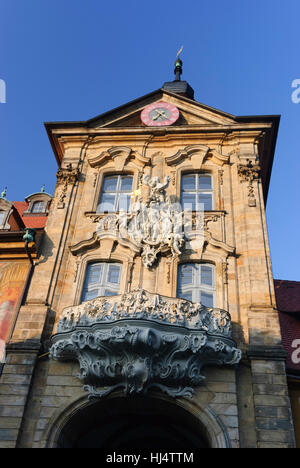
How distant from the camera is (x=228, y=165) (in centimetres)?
Result: 1698

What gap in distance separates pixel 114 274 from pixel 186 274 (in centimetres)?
209

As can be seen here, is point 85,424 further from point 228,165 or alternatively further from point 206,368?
point 228,165

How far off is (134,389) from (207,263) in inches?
180

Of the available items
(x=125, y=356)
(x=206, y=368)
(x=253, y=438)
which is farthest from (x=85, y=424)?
(x=253, y=438)

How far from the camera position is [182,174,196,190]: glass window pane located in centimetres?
1681

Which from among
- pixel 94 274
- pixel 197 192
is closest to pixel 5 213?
pixel 94 274

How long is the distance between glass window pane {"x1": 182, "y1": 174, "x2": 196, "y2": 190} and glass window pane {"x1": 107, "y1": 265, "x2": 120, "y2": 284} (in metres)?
4.06

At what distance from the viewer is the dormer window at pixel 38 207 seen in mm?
22125

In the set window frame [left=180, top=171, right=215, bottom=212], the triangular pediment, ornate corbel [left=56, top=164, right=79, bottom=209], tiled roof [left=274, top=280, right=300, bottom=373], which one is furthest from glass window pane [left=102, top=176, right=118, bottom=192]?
tiled roof [left=274, top=280, right=300, bottom=373]

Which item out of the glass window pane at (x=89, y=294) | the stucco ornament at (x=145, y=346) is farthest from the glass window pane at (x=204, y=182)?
the stucco ornament at (x=145, y=346)

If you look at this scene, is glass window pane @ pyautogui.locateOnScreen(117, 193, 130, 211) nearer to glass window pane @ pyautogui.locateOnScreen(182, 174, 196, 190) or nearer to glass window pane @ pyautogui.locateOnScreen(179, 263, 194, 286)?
glass window pane @ pyautogui.locateOnScreen(182, 174, 196, 190)

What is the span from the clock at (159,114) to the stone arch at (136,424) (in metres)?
10.3

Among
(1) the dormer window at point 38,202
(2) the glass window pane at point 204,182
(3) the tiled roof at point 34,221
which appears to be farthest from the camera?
(1) the dormer window at point 38,202

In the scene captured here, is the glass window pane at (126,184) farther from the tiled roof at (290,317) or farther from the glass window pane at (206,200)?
the tiled roof at (290,317)
